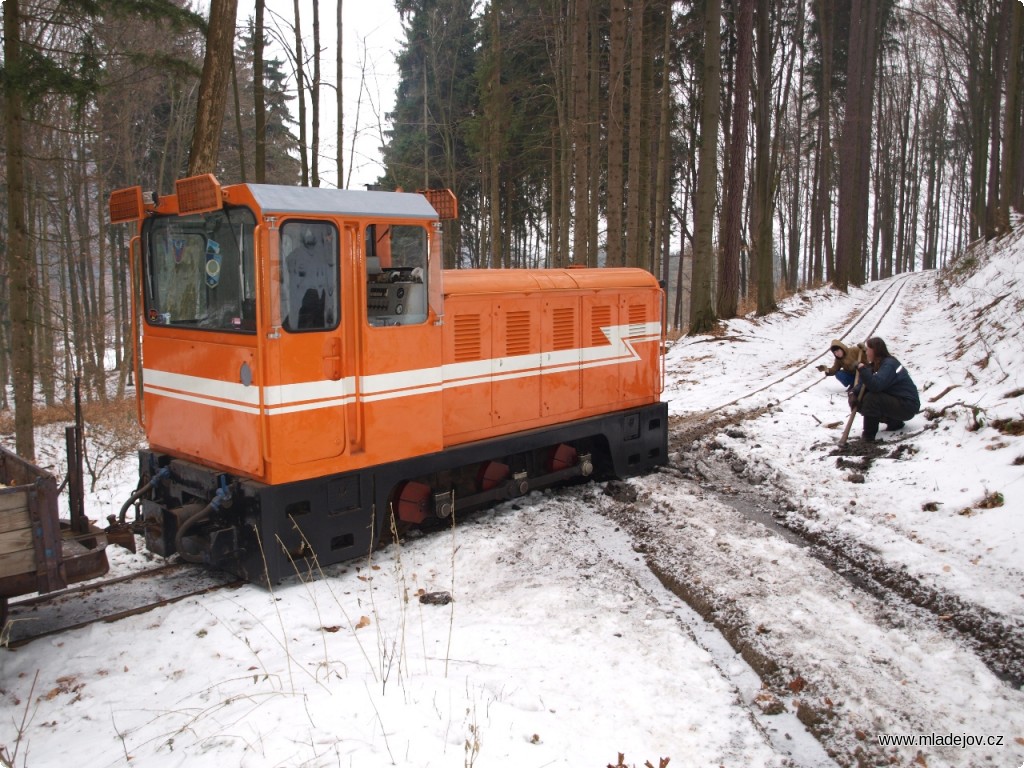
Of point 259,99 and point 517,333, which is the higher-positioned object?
point 259,99

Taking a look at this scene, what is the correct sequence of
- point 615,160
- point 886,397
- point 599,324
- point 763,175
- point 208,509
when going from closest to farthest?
point 208,509
point 599,324
point 886,397
point 615,160
point 763,175

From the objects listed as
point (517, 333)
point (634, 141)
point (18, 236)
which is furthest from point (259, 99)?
point (517, 333)

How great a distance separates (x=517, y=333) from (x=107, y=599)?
405cm

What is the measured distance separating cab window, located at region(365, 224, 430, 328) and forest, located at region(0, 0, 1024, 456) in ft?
15.3

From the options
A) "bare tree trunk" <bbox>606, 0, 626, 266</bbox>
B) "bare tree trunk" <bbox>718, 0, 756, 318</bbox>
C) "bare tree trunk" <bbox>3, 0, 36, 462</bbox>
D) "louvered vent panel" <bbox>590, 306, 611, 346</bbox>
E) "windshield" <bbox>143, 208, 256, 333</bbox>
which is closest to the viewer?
"windshield" <bbox>143, 208, 256, 333</bbox>

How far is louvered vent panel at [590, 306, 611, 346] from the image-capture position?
809 cm

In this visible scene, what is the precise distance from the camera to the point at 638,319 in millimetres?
8727

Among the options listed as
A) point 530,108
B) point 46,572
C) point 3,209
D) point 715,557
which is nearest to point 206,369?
point 46,572

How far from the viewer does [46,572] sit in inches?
172

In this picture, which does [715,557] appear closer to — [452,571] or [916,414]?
[452,571]

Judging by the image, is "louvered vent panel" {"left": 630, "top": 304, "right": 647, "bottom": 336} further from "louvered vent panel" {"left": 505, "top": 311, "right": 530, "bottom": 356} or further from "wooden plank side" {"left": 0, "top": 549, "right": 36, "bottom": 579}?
"wooden plank side" {"left": 0, "top": 549, "right": 36, "bottom": 579}

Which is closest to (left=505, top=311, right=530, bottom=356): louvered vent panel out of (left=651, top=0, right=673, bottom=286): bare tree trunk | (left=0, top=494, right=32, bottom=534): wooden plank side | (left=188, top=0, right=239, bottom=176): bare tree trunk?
(left=0, top=494, right=32, bottom=534): wooden plank side

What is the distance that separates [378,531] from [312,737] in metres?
2.58

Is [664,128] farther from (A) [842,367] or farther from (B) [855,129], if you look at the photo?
(A) [842,367]
